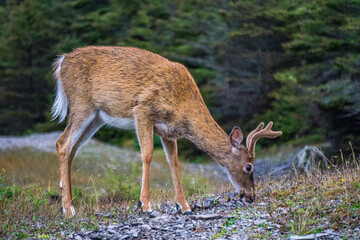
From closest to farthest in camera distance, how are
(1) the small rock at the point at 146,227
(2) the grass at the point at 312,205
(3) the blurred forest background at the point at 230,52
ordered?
(2) the grass at the point at 312,205 < (1) the small rock at the point at 146,227 < (3) the blurred forest background at the point at 230,52

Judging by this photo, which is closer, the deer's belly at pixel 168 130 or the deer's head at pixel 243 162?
the deer's head at pixel 243 162

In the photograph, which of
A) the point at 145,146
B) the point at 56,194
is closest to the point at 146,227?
the point at 145,146

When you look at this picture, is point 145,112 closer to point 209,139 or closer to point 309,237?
point 209,139

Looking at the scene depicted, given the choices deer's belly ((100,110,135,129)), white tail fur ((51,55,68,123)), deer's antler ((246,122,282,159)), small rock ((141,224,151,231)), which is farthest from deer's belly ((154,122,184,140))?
white tail fur ((51,55,68,123))

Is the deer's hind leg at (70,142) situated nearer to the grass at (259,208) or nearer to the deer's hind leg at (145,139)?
the grass at (259,208)

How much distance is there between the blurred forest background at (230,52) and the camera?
11438 mm

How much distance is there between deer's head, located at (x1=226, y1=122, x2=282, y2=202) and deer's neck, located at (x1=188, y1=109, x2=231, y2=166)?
0.33 feet

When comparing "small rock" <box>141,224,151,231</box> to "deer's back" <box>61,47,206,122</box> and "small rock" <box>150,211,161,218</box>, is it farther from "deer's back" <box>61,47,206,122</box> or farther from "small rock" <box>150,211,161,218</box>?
"deer's back" <box>61,47,206,122</box>

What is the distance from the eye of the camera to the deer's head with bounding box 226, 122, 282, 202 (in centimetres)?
675

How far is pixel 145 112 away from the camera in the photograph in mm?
6867

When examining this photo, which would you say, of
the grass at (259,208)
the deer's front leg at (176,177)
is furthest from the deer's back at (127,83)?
the grass at (259,208)

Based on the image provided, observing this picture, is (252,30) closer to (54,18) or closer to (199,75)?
(199,75)

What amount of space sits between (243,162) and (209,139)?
1.84 ft

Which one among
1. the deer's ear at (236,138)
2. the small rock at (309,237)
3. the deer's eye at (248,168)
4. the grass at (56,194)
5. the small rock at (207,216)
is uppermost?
the deer's ear at (236,138)
